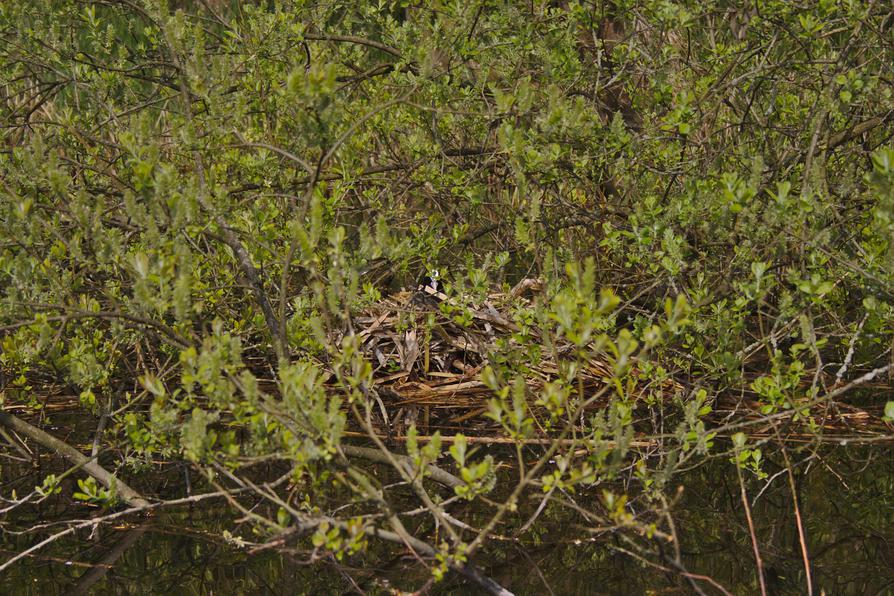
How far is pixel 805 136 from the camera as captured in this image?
4301 millimetres

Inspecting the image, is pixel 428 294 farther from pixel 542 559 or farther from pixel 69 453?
pixel 542 559

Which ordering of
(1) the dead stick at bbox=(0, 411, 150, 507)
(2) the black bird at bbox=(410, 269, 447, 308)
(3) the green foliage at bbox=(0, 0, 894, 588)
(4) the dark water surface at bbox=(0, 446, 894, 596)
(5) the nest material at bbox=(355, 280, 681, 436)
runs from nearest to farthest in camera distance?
(3) the green foliage at bbox=(0, 0, 894, 588) → (4) the dark water surface at bbox=(0, 446, 894, 596) → (1) the dead stick at bbox=(0, 411, 150, 507) → (5) the nest material at bbox=(355, 280, 681, 436) → (2) the black bird at bbox=(410, 269, 447, 308)

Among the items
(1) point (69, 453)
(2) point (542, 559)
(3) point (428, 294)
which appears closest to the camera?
(2) point (542, 559)

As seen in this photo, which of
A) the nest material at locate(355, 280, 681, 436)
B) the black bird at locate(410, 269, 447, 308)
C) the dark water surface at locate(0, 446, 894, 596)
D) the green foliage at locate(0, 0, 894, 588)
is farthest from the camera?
the black bird at locate(410, 269, 447, 308)

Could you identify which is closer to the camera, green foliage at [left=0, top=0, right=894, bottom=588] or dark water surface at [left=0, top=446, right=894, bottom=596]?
green foliage at [left=0, top=0, right=894, bottom=588]

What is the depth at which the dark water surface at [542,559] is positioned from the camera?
10.4 ft

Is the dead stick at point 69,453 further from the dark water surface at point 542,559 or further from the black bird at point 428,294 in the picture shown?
the black bird at point 428,294

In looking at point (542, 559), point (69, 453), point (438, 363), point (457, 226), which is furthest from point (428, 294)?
point (542, 559)

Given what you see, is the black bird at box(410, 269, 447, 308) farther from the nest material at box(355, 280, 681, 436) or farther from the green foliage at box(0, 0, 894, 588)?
the green foliage at box(0, 0, 894, 588)

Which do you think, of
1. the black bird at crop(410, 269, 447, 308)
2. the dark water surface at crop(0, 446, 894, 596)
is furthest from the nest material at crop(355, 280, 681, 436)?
the dark water surface at crop(0, 446, 894, 596)

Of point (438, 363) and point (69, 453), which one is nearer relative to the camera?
point (69, 453)

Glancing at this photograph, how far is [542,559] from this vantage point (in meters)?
3.38

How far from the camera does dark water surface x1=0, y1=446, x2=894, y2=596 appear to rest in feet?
10.4

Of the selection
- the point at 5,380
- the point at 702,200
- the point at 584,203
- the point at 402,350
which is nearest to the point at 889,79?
the point at 702,200
